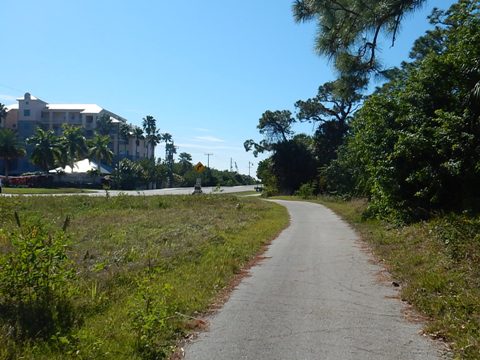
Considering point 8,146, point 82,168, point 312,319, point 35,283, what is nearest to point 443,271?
point 312,319

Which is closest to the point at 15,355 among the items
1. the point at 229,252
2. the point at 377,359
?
the point at 377,359

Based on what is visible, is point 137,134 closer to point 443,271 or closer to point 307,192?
point 307,192

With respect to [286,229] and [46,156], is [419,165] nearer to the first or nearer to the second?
[286,229]

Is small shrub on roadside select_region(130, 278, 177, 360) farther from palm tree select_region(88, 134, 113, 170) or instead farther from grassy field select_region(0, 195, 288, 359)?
palm tree select_region(88, 134, 113, 170)

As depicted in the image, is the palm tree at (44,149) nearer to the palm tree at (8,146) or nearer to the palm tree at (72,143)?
the palm tree at (8,146)

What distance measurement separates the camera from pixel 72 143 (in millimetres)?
91875

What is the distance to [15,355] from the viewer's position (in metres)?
5.56

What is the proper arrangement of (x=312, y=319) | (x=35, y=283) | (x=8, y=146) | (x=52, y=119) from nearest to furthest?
1. (x=312, y=319)
2. (x=35, y=283)
3. (x=8, y=146)
4. (x=52, y=119)

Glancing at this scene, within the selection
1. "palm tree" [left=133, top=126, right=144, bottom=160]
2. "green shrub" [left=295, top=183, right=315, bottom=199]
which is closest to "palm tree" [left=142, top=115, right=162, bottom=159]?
"palm tree" [left=133, top=126, right=144, bottom=160]

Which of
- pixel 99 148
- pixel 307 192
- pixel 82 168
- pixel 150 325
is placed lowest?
pixel 150 325

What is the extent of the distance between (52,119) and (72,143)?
24.8 m

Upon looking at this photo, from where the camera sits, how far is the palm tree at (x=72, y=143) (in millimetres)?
91000

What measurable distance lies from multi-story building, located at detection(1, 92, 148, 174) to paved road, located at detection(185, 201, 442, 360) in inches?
3890

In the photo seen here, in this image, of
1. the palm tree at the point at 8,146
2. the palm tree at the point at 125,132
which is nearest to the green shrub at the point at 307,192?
the palm tree at the point at 8,146
